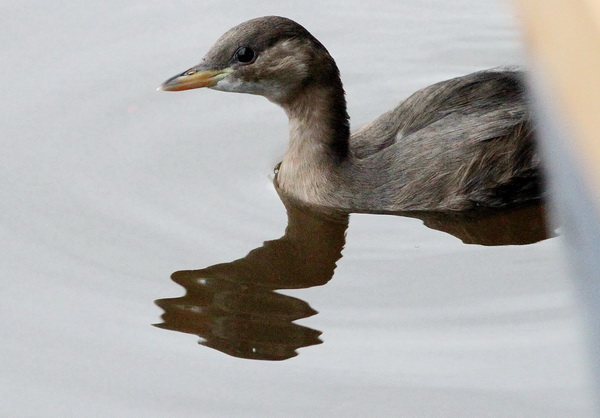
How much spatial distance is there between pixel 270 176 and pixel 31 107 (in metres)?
1.46

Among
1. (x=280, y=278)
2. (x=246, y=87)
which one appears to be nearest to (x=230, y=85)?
(x=246, y=87)

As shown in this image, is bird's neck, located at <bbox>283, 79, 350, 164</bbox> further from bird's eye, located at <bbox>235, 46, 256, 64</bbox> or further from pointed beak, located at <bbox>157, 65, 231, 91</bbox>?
pointed beak, located at <bbox>157, 65, 231, 91</bbox>

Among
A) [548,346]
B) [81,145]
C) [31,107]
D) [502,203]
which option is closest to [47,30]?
[31,107]

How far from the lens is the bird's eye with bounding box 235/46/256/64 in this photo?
505cm

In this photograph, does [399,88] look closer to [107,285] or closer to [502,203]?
[502,203]

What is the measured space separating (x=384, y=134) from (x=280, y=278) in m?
1.21

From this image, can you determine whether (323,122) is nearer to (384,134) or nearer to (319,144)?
(319,144)

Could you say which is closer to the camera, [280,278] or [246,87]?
[280,278]

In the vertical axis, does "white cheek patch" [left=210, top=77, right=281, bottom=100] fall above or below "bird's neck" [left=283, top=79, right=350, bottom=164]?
above

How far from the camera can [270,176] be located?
5.38 metres

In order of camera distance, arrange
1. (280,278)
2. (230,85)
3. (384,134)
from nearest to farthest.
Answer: (280,278), (230,85), (384,134)

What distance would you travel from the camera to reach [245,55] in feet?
16.6

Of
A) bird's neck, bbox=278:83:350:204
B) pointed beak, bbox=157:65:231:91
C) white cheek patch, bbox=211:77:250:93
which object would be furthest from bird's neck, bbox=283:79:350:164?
pointed beak, bbox=157:65:231:91

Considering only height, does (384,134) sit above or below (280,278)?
above
